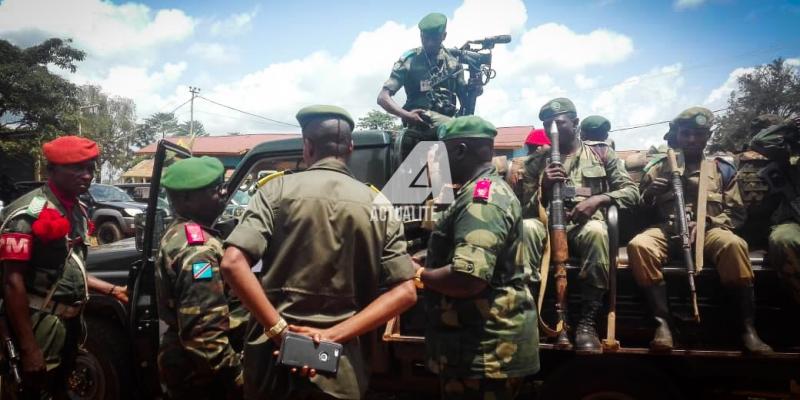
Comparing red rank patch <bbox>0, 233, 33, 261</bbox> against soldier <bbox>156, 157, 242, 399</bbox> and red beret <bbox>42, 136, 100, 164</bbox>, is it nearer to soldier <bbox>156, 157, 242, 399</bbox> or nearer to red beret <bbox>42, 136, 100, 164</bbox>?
red beret <bbox>42, 136, 100, 164</bbox>

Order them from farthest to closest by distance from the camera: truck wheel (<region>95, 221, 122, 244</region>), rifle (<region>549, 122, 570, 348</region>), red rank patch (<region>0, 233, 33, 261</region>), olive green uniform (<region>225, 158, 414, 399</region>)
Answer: truck wheel (<region>95, 221, 122, 244</region>) → rifle (<region>549, 122, 570, 348</region>) → red rank patch (<region>0, 233, 33, 261</region>) → olive green uniform (<region>225, 158, 414, 399</region>)

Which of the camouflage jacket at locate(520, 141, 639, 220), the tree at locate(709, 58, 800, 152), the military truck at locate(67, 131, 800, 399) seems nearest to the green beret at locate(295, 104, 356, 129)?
the military truck at locate(67, 131, 800, 399)

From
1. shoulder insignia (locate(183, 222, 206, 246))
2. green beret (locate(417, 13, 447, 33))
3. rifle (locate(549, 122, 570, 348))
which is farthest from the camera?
green beret (locate(417, 13, 447, 33))

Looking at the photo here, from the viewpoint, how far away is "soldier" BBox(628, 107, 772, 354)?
2266 mm

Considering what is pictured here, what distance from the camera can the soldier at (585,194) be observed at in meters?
2.40

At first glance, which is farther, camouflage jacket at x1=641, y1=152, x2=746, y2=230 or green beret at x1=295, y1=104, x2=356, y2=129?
camouflage jacket at x1=641, y1=152, x2=746, y2=230

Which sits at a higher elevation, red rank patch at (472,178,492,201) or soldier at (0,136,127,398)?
red rank patch at (472,178,492,201)

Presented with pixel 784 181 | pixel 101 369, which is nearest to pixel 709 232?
pixel 784 181

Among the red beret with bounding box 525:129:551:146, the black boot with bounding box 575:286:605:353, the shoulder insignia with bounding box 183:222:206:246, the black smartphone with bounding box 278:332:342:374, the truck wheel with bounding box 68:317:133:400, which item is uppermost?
the red beret with bounding box 525:129:551:146

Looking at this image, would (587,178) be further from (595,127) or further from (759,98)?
(759,98)

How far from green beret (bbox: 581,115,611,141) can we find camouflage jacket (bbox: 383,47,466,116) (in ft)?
5.91

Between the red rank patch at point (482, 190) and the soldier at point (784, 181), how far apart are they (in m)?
1.66

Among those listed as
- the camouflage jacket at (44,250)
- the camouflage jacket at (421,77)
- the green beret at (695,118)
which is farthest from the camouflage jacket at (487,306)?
the camouflage jacket at (44,250)

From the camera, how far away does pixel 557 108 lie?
3.12 m
